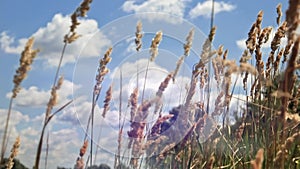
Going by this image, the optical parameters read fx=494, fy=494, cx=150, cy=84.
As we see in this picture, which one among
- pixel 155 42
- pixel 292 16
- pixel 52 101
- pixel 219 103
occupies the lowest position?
pixel 52 101

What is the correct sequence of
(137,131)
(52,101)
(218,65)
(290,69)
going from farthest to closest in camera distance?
(218,65) → (137,131) → (52,101) → (290,69)

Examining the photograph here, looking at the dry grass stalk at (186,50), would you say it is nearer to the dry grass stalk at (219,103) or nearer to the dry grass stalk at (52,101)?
the dry grass stalk at (219,103)

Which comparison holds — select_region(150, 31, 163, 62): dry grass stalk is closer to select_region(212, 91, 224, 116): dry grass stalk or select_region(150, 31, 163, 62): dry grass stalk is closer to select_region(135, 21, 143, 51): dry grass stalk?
select_region(135, 21, 143, 51): dry grass stalk

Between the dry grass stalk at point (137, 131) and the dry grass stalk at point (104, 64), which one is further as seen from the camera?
the dry grass stalk at point (137, 131)

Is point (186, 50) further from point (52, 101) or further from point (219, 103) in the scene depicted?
point (52, 101)

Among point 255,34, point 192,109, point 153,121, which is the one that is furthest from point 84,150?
point 255,34

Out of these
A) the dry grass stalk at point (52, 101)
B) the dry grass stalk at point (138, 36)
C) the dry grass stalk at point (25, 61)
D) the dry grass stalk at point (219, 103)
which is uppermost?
the dry grass stalk at point (138, 36)

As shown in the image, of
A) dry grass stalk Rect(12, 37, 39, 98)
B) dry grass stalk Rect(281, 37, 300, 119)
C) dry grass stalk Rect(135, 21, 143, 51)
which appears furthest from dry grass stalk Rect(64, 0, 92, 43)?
dry grass stalk Rect(135, 21, 143, 51)

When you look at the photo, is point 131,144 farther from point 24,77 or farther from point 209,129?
point 24,77

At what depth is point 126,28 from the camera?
12.0ft

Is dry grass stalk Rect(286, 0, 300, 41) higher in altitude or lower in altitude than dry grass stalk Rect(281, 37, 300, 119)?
higher

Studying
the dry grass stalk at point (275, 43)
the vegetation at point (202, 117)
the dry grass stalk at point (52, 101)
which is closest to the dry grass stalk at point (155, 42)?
the vegetation at point (202, 117)

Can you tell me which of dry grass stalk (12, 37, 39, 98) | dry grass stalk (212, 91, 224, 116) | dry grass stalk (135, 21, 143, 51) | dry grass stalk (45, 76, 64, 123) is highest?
dry grass stalk (135, 21, 143, 51)

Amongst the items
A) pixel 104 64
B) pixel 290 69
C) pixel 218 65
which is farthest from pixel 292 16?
pixel 218 65
